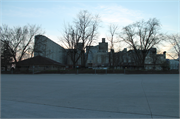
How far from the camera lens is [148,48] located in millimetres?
38688

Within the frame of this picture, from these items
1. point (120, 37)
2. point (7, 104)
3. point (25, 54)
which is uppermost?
point (120, 37)

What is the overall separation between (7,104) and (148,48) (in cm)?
3769

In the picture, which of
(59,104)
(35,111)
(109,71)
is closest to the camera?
(35,111)

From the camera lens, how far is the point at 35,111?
224 inches

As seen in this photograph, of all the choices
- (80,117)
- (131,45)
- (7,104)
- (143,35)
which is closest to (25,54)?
(131,45)

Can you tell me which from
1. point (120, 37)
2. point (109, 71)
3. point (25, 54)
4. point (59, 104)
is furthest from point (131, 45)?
point (59, 104)

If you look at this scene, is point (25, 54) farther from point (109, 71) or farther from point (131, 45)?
point (131, 45)

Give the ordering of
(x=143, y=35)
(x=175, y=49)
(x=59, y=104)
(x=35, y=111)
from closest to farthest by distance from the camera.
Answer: (x=35, y=111) < (x=59, y=104) < (x=143, y=35) < (x=175, y=49)

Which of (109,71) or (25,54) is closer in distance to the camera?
(109,71)

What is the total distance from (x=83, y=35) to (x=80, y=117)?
1373 inches

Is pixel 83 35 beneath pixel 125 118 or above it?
above

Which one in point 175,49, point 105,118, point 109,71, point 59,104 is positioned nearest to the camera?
point 105,118

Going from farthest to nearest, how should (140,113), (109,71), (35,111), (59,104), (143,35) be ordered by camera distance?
(143,35) → (109,71) → (59,104) → (35,111) → (140,113)

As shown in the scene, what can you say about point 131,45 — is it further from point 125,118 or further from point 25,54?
point 125,118
